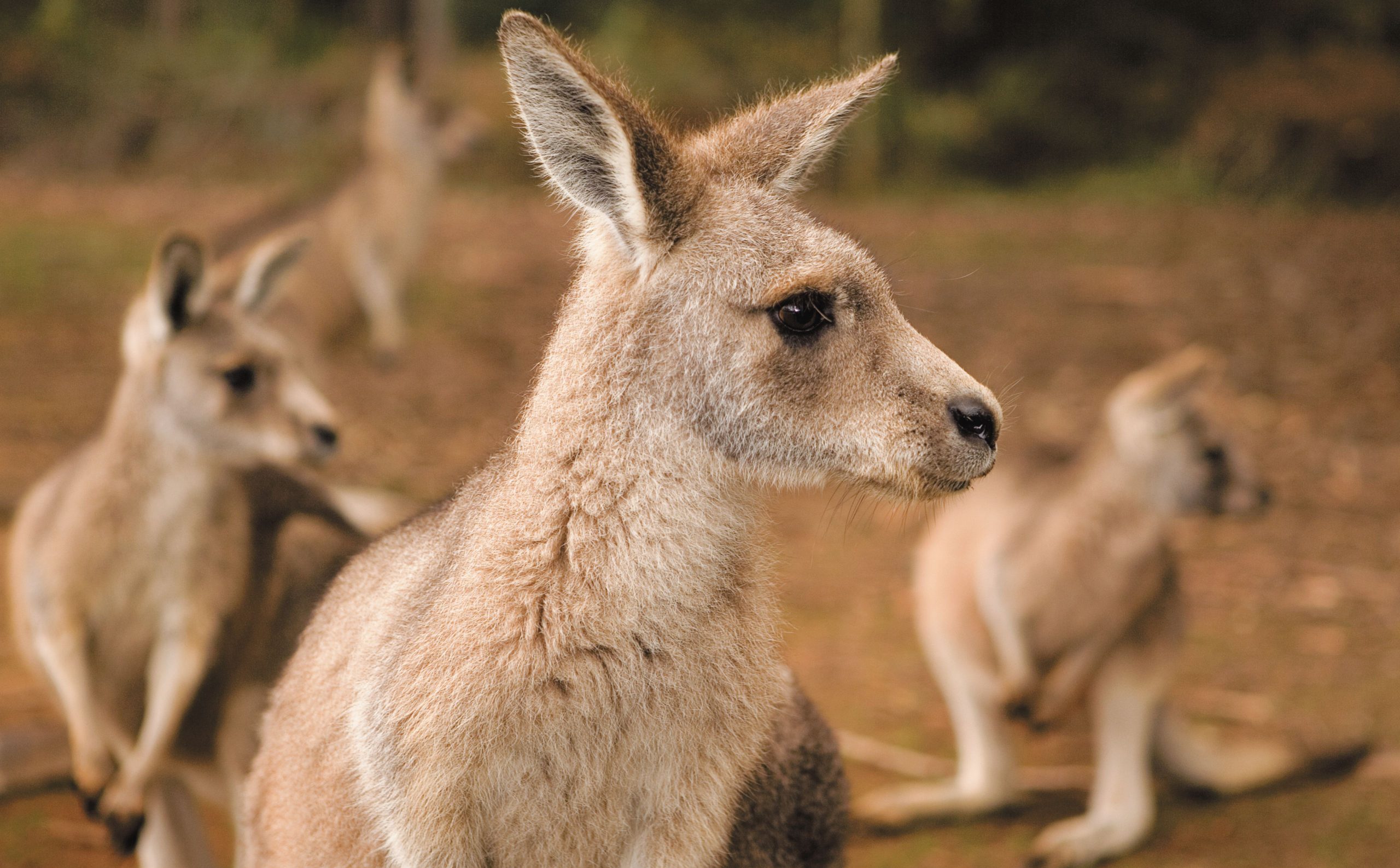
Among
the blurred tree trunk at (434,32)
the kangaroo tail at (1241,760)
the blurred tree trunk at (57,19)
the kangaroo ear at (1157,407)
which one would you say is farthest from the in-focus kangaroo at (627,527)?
the blurred tree trunk at (57,19)

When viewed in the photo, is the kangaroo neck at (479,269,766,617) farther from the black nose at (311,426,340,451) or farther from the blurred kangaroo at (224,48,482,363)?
the blurred kangaroo at (224,48,482,363)

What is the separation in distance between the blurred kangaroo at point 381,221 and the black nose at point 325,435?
3593 millimetres

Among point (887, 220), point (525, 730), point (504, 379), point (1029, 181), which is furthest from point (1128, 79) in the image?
point (525, 730)

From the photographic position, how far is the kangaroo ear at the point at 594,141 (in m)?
1.95

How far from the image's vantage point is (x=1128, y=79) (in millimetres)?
14164

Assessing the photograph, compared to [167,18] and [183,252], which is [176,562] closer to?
[183,252]

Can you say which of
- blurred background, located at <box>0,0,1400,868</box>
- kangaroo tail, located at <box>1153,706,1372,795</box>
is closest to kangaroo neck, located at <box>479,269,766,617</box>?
blurred background, located at <box>0,0,1400,868</box>

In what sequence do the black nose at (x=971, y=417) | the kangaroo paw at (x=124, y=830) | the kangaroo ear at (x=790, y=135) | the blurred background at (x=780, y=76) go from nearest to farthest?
the black nose at (x=971, y=417)
the kangaroo ear at (x=790, y=135)
the kangaroo paw at (x=124, y=830)
the blurred background at (x=780, y=76)

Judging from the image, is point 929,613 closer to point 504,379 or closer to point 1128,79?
point 504,379

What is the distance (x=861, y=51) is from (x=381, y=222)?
5899 mm

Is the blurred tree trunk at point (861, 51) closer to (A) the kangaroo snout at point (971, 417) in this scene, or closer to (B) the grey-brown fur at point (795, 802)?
(B) the grey-brown fur at point (795, 802)

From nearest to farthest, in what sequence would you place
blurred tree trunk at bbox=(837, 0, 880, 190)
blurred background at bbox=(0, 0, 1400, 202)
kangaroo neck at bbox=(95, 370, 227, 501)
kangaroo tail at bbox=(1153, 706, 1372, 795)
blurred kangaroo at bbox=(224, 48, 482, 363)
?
kangaroo neck at bbox=(95, 370, 227, 501) → kangaroo tail at bbox=(1153, 706, 1372, 795) → blurred kangaroo at bbox=(224, 48, 482, 363) → blurred tree trunk at bbox=(837, 0, 880, 190) → blurred background at bbox=(0, 0, 1400, 202)

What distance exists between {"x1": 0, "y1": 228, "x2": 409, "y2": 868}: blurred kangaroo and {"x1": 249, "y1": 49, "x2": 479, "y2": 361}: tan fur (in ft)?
12.5

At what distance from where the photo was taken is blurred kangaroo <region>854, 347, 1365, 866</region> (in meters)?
4.14
